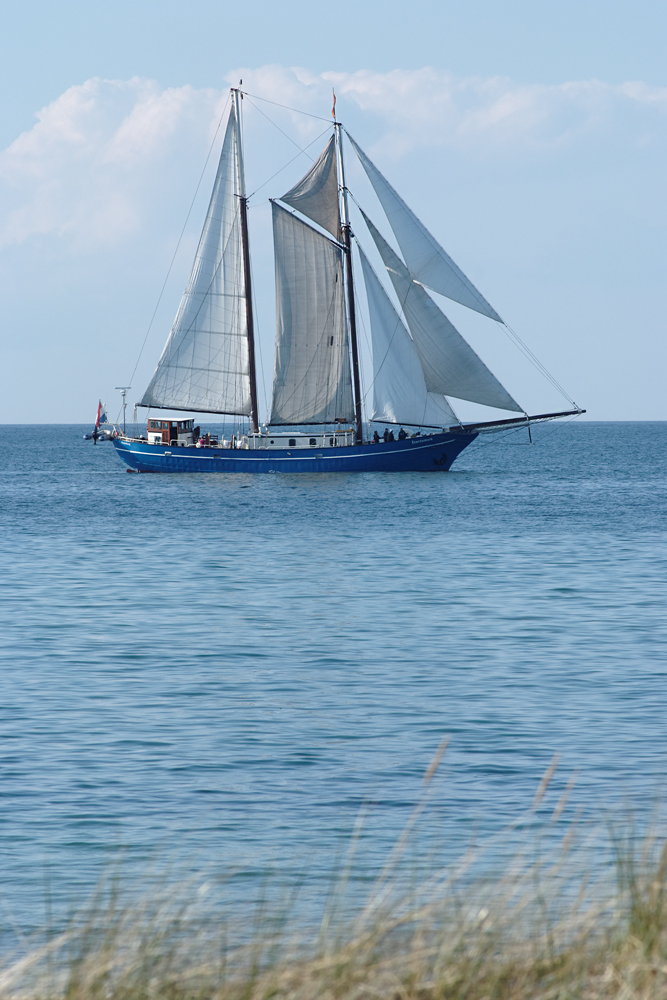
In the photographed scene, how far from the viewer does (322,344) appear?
60.1 metres

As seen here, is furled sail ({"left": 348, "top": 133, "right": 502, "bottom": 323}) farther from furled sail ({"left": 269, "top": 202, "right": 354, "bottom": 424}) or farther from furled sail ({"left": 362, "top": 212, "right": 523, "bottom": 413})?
furled sail ({"left": 269, "top": 202, "right": 354, "bottom": 424})

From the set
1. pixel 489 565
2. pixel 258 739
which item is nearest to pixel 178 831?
pixel 258 739

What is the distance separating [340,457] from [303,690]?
1799 inches

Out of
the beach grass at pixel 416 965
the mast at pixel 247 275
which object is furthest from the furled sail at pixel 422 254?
the beach grass at pixel 416 965

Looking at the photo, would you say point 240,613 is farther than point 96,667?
Yes

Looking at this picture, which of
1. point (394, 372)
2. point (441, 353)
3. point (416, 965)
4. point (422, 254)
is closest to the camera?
point (416, 965)

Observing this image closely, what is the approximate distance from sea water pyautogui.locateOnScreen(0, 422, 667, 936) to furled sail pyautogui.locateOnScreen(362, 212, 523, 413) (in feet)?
54.5

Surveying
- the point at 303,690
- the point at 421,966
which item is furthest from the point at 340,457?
the point at 421,966

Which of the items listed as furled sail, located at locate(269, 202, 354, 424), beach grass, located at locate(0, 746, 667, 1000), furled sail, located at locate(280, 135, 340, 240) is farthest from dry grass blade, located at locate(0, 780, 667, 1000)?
furled sail, located at locate(280, 135, 340, 240)

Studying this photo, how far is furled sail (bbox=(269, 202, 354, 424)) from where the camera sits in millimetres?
59500

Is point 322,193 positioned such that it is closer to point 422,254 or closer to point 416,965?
point 422,254

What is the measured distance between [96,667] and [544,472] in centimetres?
7015

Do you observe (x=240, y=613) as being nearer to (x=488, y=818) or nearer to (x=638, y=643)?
(x=638, y=643)

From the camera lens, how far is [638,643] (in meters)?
20.2
